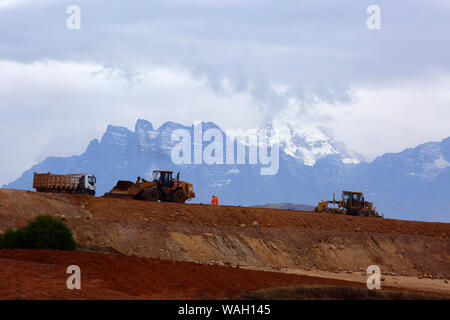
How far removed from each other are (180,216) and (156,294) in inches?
1174

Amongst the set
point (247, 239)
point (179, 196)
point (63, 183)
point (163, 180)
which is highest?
point (63, 183)

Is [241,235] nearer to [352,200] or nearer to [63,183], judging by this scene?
[63,183]

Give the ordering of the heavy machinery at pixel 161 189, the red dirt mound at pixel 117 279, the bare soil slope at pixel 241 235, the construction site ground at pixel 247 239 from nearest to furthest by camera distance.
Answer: the red dirt mound at pixel 117 279
the construction site ground at pixel 247 239
the bare soil slope at pixel 241 235
the heavy machinery at pixel 161 189

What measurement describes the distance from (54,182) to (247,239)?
19.1 metres

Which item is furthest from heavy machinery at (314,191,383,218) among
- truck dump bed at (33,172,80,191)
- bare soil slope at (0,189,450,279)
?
truck dump bed at (33,172,80,191)

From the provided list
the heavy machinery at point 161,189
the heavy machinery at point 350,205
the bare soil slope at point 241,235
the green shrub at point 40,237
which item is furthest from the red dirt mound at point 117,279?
the heavy machinery at point 350,205

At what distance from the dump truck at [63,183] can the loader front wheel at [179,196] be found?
8.91 metres

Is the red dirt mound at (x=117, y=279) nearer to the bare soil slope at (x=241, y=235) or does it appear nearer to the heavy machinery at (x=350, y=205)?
the bare soil slope at (x=241, y=235)

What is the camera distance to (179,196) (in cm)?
5456

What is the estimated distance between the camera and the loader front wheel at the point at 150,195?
52844 millimetres

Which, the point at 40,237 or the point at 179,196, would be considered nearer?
the point at 40,237

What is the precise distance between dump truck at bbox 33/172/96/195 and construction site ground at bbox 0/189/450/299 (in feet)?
22.4

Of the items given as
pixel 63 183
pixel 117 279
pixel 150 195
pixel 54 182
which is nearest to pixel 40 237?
pixel 117 279
